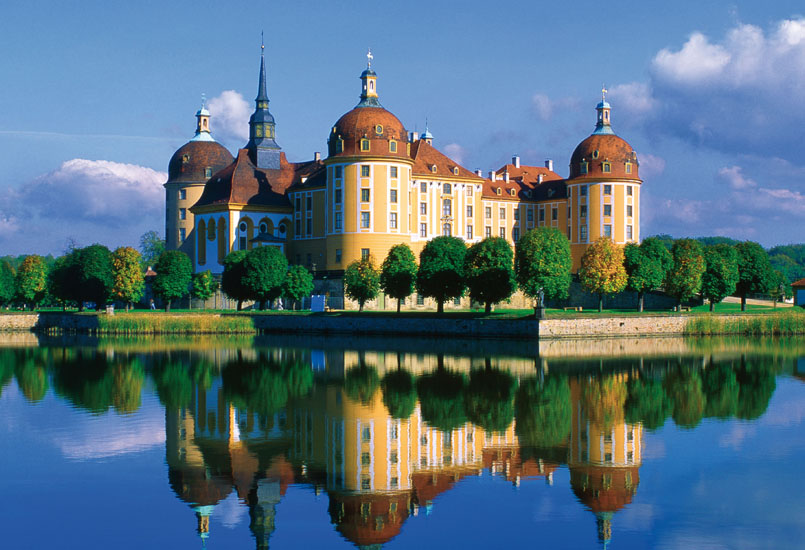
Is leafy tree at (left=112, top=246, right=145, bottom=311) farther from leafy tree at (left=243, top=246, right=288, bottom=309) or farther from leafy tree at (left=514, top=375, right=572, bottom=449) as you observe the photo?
leafy tree at (left=514, top=375, right=572, bottom=449)

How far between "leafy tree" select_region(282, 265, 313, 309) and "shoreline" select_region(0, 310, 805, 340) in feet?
14.4

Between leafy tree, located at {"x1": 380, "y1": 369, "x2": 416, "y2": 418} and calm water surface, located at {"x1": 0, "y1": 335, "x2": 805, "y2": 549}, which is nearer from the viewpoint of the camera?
calm water surface, located at {"x1": 0, "y1": 335, "x2": 805, "y2": 549}

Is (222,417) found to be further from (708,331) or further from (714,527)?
(708,331)

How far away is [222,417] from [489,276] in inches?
1374

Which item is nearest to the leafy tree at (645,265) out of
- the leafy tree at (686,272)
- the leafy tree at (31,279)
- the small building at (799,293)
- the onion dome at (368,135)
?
the leafy tree at (686,272)

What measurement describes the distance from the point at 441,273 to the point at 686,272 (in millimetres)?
17391

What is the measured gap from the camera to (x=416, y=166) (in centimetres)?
8394

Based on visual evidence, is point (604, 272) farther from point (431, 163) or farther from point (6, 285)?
point (6, 285)

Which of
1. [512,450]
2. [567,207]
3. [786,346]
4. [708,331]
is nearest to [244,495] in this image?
[512,450]

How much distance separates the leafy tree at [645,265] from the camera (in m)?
66.8

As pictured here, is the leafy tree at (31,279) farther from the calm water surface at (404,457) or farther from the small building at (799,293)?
the small building at (799,293)

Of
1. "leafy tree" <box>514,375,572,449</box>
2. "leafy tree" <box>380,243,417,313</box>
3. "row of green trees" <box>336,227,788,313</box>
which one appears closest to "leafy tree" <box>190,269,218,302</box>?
"row of green trees" <box>336,227,788,313</box>

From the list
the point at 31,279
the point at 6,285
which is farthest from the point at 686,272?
the point at 6,285

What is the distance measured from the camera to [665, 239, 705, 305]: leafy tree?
66.0 metres
